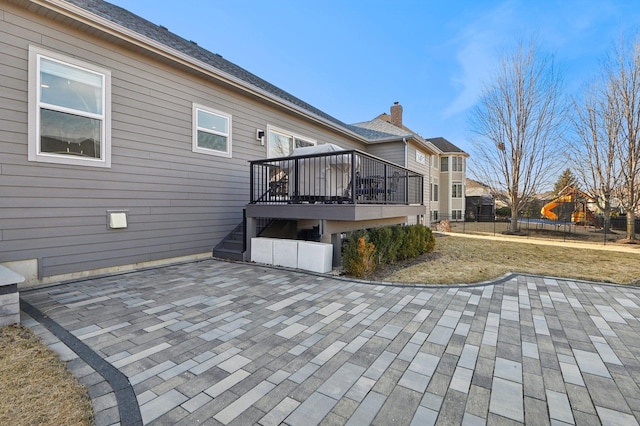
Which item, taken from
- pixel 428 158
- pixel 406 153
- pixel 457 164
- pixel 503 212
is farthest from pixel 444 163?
pixel 406 153

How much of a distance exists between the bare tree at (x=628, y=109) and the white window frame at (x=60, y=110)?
684 inches

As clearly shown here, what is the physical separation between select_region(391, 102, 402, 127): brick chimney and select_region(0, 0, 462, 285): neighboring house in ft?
45.1

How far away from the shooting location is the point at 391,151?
1327 centimetres

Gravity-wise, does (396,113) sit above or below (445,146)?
above

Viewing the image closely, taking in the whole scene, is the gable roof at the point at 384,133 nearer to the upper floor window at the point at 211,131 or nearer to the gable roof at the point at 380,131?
the gable roof at the point at 380,131

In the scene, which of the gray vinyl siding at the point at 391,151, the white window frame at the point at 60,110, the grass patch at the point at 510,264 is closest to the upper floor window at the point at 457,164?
the gray vinyl siding at the point at 391,151

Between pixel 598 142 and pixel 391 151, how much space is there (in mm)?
8996

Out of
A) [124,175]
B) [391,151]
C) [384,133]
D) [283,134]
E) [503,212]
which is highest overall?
[384,133]

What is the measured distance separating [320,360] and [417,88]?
19964 millimetres

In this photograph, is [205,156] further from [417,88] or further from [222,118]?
[417,88]

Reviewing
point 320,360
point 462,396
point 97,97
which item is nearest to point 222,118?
point 97,97

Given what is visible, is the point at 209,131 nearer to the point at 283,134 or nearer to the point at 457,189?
the point at 283,134

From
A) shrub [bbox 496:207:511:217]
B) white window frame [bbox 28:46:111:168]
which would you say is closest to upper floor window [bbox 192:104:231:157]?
white window frame [bbox 28:46:111:168]

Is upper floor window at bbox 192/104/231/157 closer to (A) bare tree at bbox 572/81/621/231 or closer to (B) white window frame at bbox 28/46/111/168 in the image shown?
(B) white window frame at bbox 28/46/111/168
